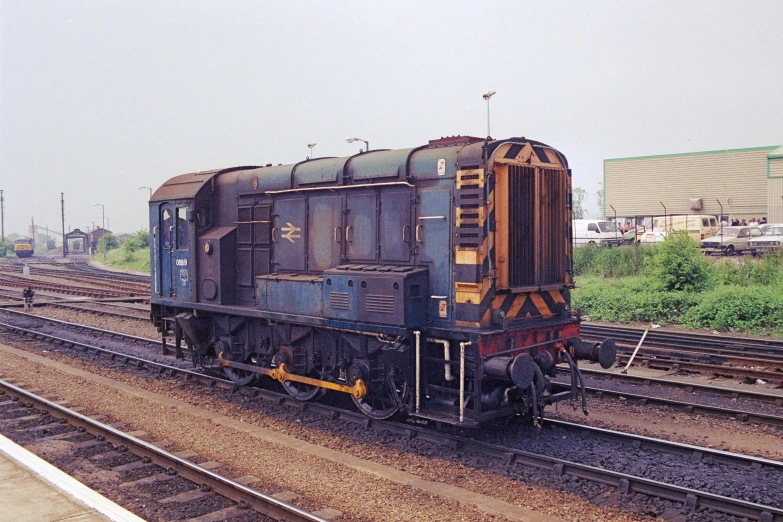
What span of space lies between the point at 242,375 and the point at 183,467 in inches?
162

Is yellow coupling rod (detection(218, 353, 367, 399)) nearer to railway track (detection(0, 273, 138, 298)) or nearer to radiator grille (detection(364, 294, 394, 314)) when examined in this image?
radiator grille (detection(364, 294, 394, 314))

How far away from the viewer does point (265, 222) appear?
10766mm

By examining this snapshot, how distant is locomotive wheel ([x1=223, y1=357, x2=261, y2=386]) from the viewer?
11.0m

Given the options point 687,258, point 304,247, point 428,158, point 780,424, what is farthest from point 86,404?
point 687,258

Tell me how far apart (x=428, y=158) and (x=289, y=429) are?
4.12 metres

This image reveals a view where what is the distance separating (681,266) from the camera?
19.4 meters

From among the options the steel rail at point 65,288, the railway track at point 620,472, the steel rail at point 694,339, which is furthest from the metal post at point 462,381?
the steel rail at point 65,288

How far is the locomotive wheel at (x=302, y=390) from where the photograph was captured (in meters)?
9.89

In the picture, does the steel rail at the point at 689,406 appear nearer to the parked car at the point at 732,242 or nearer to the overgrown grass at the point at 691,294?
the overgrown grass at the point at 691,294

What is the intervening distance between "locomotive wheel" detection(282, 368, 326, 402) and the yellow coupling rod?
265 millimetres

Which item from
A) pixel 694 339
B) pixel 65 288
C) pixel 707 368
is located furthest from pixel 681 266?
pixel 65 288

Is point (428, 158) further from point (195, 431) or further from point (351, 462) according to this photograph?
point (195, 431)

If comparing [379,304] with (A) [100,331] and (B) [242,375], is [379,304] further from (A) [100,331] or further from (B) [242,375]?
(A) [100,331]

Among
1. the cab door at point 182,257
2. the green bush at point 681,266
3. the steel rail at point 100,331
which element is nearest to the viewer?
the cab door at point 182,257
